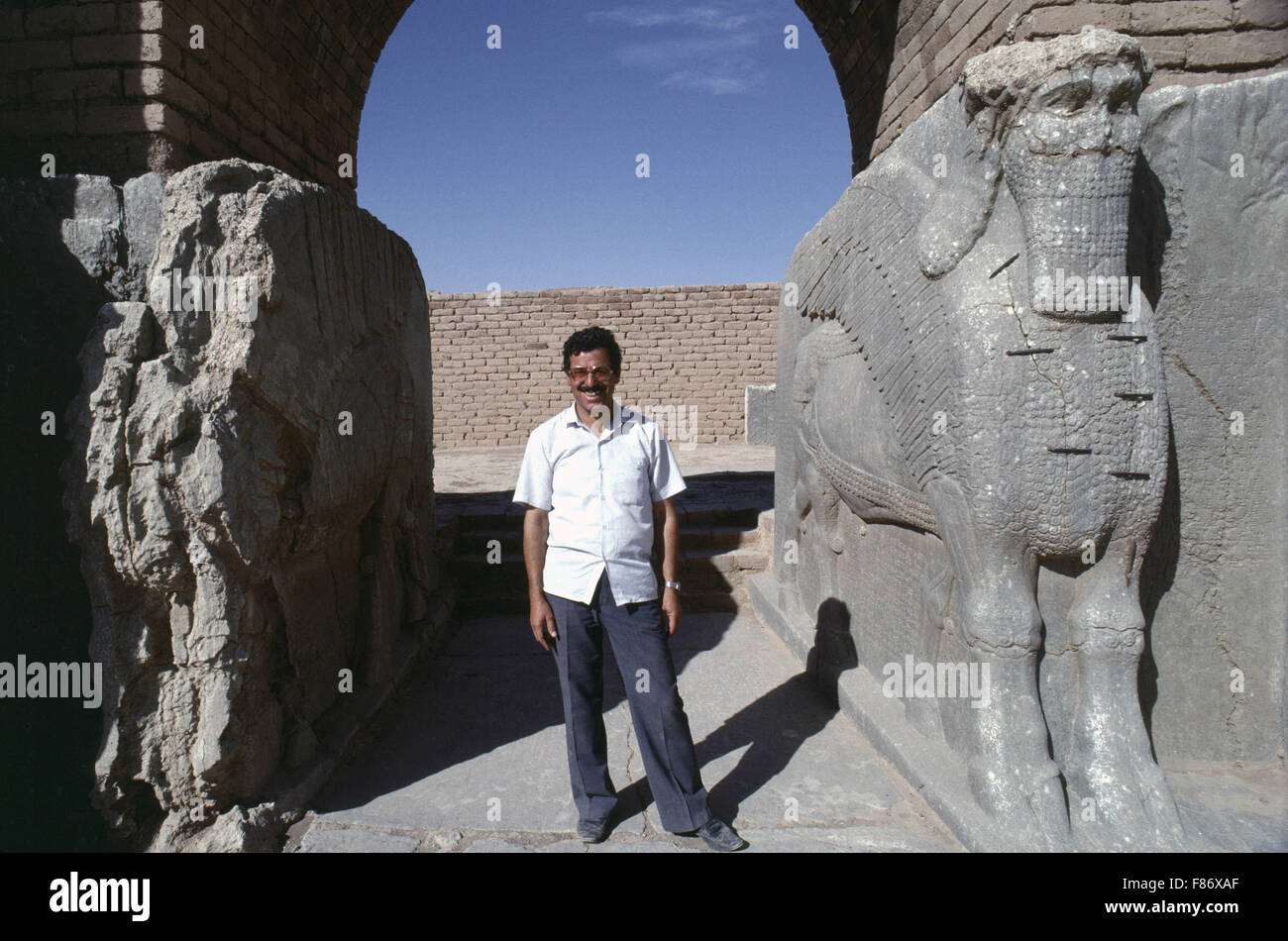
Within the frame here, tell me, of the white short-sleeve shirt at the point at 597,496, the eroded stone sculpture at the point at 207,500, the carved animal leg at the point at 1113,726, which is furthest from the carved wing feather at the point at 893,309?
the eroded stone sculpture at the point at 207,500

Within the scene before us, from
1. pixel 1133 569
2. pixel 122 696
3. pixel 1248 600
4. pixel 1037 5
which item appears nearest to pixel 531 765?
pixel 122 696

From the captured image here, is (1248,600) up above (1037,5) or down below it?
below

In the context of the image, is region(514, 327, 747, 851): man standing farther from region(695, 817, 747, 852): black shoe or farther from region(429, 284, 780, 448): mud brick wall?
region(429, 284, 780, 448): mud brick wall

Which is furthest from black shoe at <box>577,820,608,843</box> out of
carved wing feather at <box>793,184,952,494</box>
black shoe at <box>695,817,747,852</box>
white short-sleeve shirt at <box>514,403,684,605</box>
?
carved wing feather at <box>793,184,952,494</box>

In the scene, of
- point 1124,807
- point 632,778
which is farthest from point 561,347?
point 1124,807

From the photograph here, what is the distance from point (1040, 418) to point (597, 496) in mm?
1365

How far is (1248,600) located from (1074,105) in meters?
1.77

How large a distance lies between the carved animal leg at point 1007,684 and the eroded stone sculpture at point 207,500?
7.44 ft

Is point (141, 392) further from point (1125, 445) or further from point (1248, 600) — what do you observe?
point (1248, 600)

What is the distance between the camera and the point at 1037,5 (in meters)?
3.58

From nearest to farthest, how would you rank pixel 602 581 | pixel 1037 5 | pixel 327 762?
pixel 602 581 → pixel 327 762 → pixel 1037 5

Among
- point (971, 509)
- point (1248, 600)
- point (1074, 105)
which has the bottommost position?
point (1248, 600)

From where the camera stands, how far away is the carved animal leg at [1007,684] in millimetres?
2275

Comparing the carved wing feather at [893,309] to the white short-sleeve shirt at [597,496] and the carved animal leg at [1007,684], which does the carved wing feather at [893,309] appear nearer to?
the carved animal leg at [1007,684]
